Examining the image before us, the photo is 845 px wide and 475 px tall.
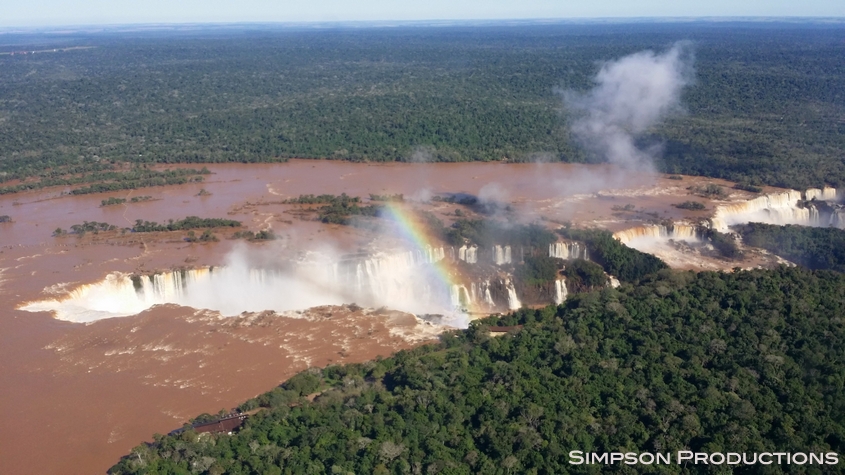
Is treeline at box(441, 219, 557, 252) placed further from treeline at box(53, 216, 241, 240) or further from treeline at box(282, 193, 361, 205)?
treeline at box(53, 216, 241, 240)

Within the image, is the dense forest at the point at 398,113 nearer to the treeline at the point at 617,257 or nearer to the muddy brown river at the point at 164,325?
the muddy brown river at the point at 164,325

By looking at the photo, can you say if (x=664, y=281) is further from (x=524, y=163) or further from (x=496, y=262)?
(x=524, y=163)

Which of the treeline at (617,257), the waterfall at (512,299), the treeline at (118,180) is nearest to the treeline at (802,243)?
the treeline at (617,257)

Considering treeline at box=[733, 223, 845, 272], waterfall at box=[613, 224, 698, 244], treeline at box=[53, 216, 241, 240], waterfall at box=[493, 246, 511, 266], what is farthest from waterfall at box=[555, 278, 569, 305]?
treeline at box=[53, 216, 241, 240]

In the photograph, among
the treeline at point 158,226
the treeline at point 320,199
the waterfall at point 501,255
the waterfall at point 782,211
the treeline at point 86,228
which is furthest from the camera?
the treeline at point 320,199

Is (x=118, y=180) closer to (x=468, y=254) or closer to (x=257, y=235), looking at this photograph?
(x=257, y=235)

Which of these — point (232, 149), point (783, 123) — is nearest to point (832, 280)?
point (783, 123)
